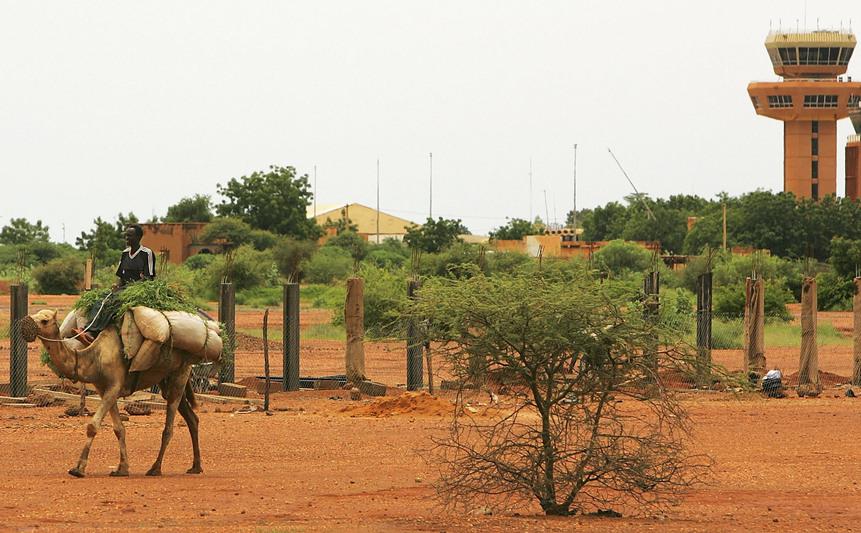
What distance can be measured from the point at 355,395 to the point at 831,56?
10839cm

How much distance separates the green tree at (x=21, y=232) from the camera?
12519 centimetres

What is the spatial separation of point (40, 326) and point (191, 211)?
322 feet

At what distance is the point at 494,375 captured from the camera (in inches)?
508

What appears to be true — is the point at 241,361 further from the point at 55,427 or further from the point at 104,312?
the point at 104,312

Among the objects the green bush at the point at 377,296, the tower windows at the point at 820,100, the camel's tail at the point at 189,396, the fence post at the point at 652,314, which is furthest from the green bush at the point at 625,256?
the fence post at the point at 652,314

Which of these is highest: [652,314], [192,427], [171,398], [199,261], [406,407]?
[199,261]

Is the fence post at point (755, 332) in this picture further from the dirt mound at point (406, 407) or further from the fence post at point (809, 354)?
the dirt mound at point (406, 407)

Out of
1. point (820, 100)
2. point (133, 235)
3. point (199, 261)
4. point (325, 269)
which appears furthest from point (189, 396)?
point (820, 100)

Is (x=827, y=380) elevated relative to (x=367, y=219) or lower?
lower

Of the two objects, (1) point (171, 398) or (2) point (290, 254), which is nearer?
(1) point (171, 398)

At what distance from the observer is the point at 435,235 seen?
98812 mm

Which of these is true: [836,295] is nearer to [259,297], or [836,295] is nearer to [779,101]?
[259,297]

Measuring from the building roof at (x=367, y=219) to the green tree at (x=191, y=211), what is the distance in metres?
33.9

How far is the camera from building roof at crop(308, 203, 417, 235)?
492ft
